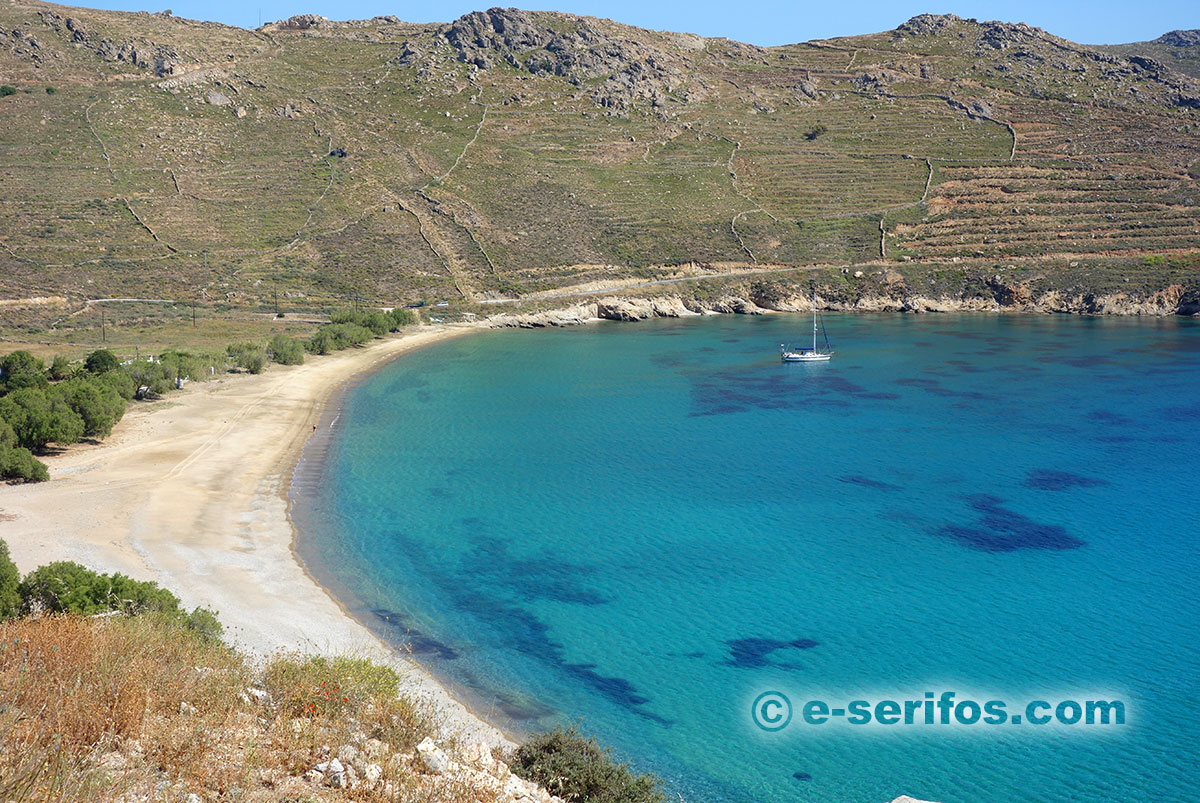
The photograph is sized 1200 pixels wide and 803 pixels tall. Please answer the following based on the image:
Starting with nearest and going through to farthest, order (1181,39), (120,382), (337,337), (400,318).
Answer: (120,382) → (337,337) → (400,318) → (1181,39)

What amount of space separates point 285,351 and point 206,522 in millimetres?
30777

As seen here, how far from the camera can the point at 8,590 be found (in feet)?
58.8

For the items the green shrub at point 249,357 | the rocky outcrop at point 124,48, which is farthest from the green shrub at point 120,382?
the rocky outcrop at point 124,48

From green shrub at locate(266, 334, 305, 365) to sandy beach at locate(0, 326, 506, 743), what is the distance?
1212 cm

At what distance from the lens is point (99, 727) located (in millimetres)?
9602

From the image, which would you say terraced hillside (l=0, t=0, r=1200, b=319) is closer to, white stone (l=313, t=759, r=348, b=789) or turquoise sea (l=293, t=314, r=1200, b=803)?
turquoise sea (l=293, t=314, r=1200, b=803)

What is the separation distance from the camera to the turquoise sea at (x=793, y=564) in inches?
672

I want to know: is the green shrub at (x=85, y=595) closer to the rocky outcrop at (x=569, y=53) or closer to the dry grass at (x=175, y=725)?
the dry grass at (x=175, y=725)

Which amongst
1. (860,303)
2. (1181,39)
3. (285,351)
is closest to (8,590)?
(285,351)

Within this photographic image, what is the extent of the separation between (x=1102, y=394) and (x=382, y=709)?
49.0 m

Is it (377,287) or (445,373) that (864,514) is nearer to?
(445,373)

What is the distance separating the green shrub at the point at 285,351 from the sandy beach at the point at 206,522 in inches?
477

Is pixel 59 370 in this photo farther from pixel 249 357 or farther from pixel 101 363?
pixel 249 357

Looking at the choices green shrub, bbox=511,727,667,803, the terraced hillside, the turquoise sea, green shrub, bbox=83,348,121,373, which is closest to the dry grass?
green shrub, bbox=511,727,667,803
